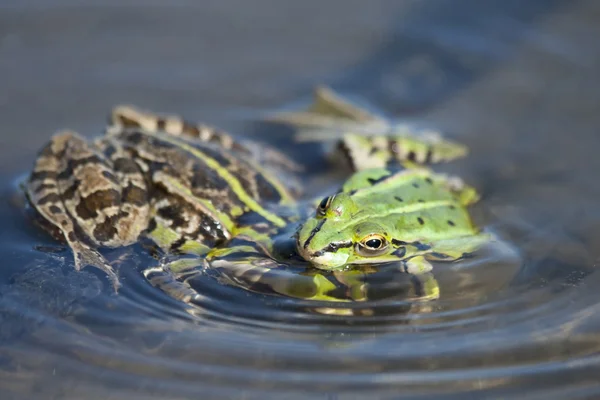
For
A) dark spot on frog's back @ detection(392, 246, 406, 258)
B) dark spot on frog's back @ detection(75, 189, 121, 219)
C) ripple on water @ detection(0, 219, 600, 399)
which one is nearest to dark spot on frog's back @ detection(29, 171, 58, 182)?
dark spot on frog's back @ detection(75, 189, 121, 219)

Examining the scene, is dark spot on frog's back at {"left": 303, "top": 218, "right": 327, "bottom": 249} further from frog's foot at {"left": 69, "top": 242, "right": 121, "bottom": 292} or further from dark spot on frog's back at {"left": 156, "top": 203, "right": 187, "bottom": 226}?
frog's foot at {"left": 69, "top": 242, "right": 121, "bottom": 292}

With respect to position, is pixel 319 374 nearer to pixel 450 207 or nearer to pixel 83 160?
pixel 450 207

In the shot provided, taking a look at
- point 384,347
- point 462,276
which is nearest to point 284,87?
point 462,276

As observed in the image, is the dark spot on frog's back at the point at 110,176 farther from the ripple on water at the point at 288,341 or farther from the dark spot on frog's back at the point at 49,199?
the ripple on water at the point at 288,341

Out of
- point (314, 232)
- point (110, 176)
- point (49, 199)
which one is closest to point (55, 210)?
point (49, 199)

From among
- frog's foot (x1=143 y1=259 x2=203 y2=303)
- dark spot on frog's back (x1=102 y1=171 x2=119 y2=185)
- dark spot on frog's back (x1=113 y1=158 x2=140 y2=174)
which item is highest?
dark spot on frog's back (x1=113 y1=158 x2=140 y2=174)

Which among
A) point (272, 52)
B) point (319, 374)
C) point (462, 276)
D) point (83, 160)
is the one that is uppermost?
point (272, 52)

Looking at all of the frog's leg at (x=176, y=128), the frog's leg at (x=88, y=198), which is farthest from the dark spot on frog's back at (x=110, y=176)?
the frog's leg at (x=176, y=128)
